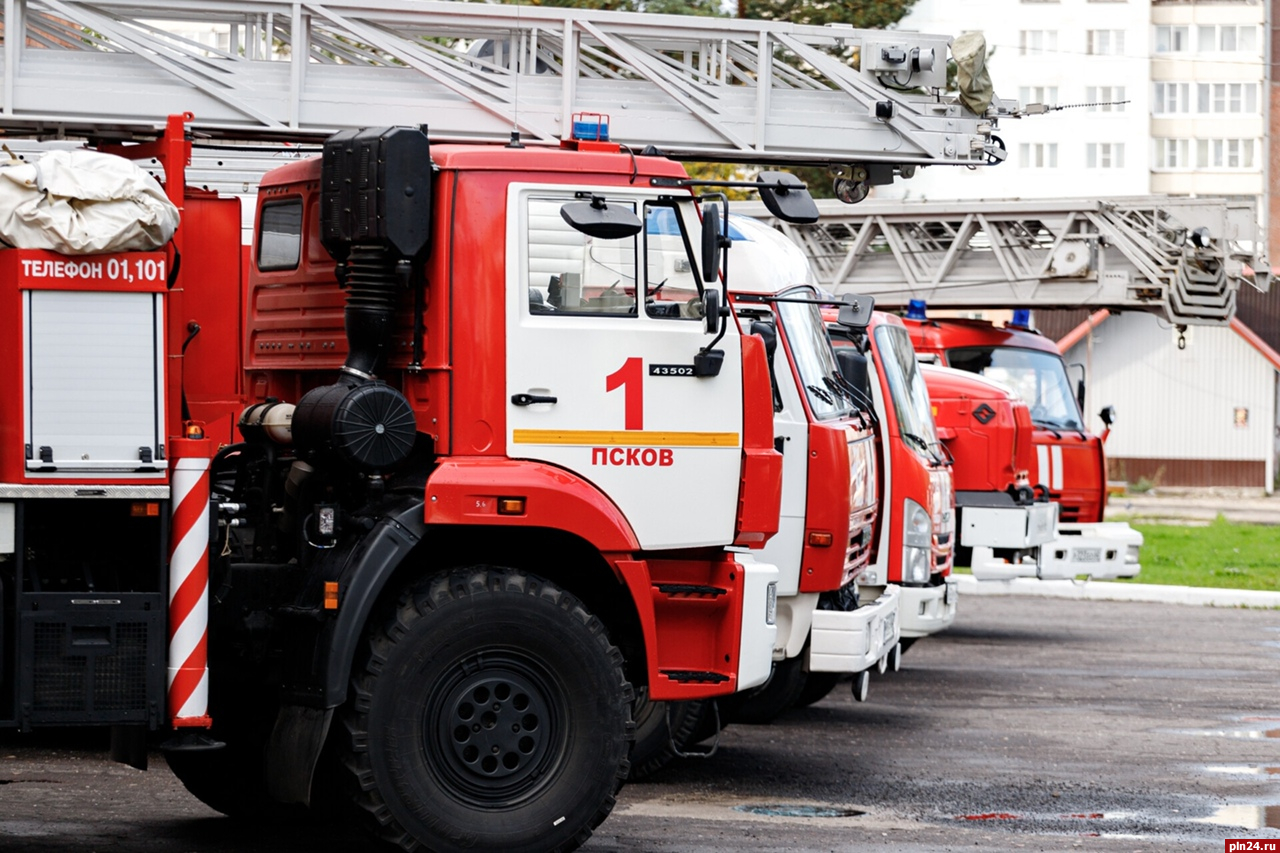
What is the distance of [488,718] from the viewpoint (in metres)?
7.38

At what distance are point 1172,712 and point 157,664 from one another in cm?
839

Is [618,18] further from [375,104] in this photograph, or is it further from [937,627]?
[937,627]

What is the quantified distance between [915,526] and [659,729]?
120 inches

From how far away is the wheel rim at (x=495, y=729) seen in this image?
7.30 metres

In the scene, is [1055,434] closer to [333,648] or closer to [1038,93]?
[333,648]

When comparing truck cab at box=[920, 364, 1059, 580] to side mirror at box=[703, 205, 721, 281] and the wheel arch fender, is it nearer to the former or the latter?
side mirror at box=[703, 205, 721, 281]

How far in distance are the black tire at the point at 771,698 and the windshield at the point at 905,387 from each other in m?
2.40

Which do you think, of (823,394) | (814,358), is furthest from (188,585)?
(814,358)

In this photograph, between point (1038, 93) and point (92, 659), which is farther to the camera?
point (1038, 93)

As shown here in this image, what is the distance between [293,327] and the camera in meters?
8.37

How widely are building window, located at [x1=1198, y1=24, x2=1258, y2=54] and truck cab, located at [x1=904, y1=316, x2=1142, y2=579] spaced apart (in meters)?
50.5

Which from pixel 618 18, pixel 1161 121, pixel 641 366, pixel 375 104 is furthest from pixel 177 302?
pixel 1161 121

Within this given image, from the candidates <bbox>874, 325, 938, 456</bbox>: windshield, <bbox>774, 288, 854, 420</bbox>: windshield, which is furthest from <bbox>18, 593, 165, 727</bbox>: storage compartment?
<bbox>874, 325, 938, 456</bbox>: windshield

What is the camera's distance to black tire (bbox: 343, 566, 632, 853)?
718 cm
